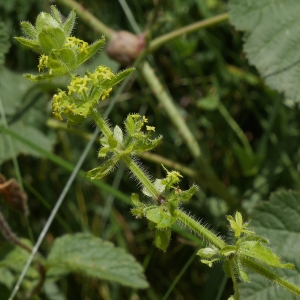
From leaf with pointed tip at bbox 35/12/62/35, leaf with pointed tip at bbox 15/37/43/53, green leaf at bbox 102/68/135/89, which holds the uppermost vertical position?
leaf with pointed tip at bbox 35/12/62/35

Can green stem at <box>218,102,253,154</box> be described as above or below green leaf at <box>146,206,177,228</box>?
below

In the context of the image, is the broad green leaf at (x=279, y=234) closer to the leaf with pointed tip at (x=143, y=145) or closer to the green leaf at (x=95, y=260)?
the green leaf at (x=95, y=260)

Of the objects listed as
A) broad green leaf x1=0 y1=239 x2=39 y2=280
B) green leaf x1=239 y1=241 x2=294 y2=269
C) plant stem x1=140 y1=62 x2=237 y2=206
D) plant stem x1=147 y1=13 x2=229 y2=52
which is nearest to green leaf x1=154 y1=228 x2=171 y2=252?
green leaf x1=239 y1=241 x2=294 y2=269

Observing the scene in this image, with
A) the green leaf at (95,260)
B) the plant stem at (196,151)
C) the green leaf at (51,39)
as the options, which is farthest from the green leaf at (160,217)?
the plant stem at (196,151)

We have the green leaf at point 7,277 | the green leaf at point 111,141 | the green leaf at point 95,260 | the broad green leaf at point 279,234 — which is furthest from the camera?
the green leaf at point 7,277

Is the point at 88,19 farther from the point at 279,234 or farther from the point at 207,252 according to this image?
the point at 207,252

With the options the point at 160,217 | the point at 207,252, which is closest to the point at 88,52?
the point at 160,217

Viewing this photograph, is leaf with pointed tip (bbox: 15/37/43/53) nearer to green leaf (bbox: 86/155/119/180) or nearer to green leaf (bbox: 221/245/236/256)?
green leaf (bbox: 86/155/119/180)

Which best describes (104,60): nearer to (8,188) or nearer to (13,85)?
(13,85)
